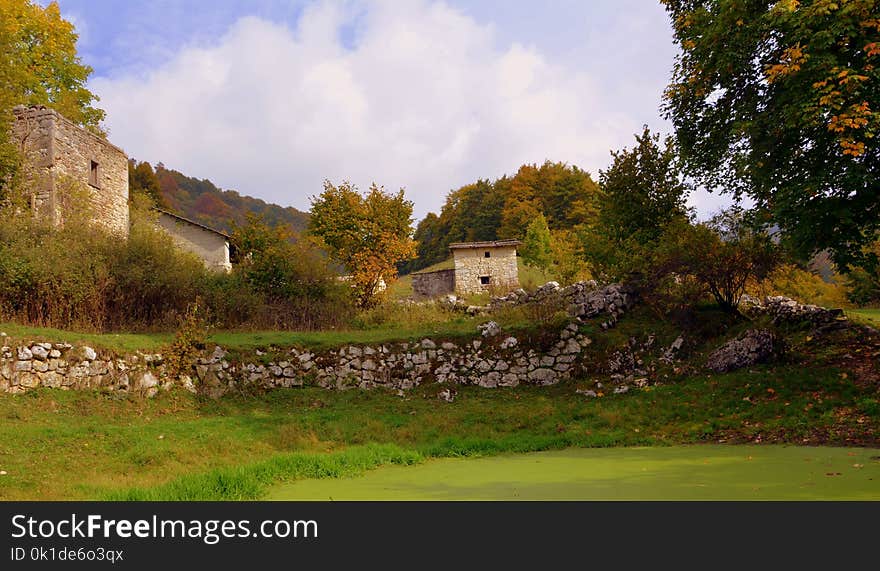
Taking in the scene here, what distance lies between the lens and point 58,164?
21641 millimetres

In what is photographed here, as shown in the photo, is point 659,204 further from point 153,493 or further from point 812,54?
point 153,493

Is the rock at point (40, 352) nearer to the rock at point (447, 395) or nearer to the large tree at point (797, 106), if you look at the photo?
the rock at point (447, 395)

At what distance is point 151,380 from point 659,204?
17.1 meters

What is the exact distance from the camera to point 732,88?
14.7m

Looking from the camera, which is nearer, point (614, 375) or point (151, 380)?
point (151, 380)

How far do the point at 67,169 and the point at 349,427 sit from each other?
1565 centimetres

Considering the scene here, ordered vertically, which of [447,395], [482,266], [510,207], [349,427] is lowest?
[349,427]

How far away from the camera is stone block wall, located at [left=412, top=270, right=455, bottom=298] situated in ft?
134

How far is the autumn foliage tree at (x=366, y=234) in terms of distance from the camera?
26.6m

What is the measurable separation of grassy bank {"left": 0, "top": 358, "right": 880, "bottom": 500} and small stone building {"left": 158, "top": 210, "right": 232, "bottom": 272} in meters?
19.4

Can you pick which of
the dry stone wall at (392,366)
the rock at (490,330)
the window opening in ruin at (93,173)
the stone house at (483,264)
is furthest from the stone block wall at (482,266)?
the window opening in ruin at (93,173)

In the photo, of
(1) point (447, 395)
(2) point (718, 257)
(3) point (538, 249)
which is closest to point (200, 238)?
(3) point (538, 249)

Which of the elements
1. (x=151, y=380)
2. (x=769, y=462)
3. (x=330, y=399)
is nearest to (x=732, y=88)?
(x=769, y=462)

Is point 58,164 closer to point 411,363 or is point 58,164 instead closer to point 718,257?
point 411,363
